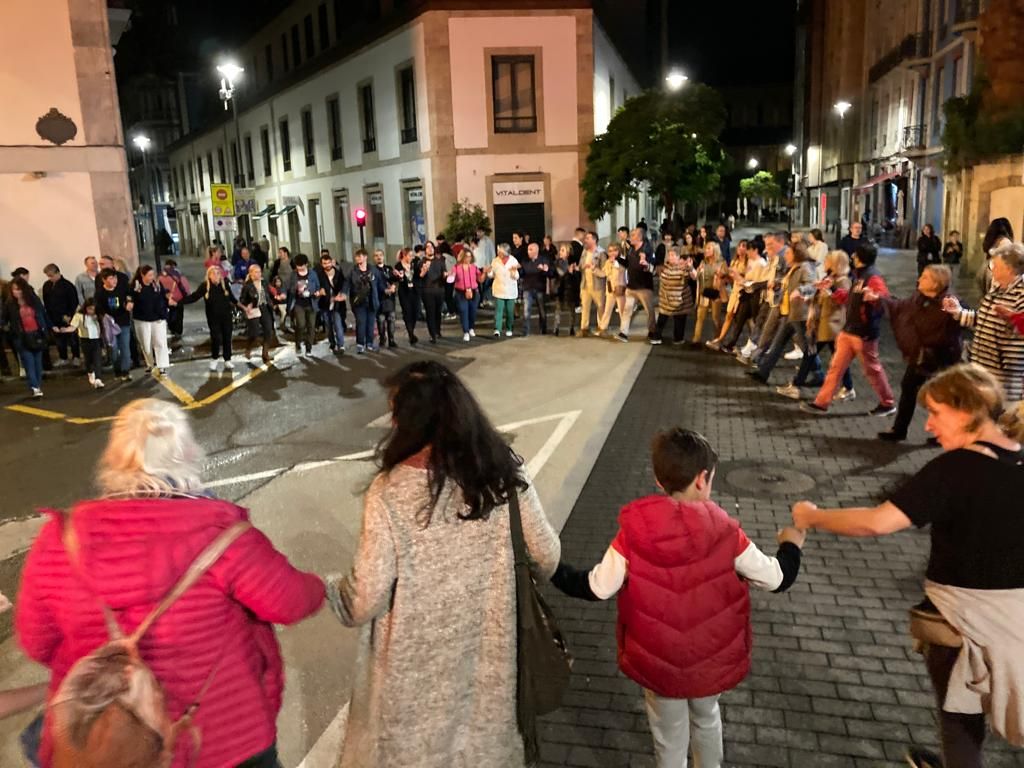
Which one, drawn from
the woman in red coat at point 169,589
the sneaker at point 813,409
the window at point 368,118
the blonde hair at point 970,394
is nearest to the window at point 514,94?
the window at point 368,118

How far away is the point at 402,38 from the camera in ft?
92.4

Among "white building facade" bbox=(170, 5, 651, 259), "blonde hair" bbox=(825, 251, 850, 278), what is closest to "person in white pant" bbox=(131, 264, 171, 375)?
"blonde hair" bbox=(825, 251, 850, 278)

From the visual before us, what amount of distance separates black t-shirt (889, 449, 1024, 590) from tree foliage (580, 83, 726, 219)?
24.6 m

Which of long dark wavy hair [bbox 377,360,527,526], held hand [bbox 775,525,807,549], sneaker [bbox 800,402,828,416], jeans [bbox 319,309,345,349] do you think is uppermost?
long dark wavy hair [bbox 377,360,527,526]

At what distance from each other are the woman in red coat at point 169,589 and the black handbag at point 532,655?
637 millimetres

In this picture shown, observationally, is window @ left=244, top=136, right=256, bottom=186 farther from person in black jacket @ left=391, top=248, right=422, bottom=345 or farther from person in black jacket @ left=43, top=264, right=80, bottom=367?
person in black jacket @ left=43, top=264, right=80, bottom=367

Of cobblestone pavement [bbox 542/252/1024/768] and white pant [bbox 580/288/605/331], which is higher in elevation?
white pant [bbox 580/288/605/331]

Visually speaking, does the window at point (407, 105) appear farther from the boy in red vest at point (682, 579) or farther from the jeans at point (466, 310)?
the boy in red vest at point (682, 579)

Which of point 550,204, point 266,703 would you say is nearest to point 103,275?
point 266,703

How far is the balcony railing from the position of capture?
35344 millimetres

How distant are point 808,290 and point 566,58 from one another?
19910 mm

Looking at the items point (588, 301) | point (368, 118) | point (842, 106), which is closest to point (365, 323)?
point (588, 301)

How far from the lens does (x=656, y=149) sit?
87.9 feet

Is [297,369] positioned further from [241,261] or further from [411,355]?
[241,261]
